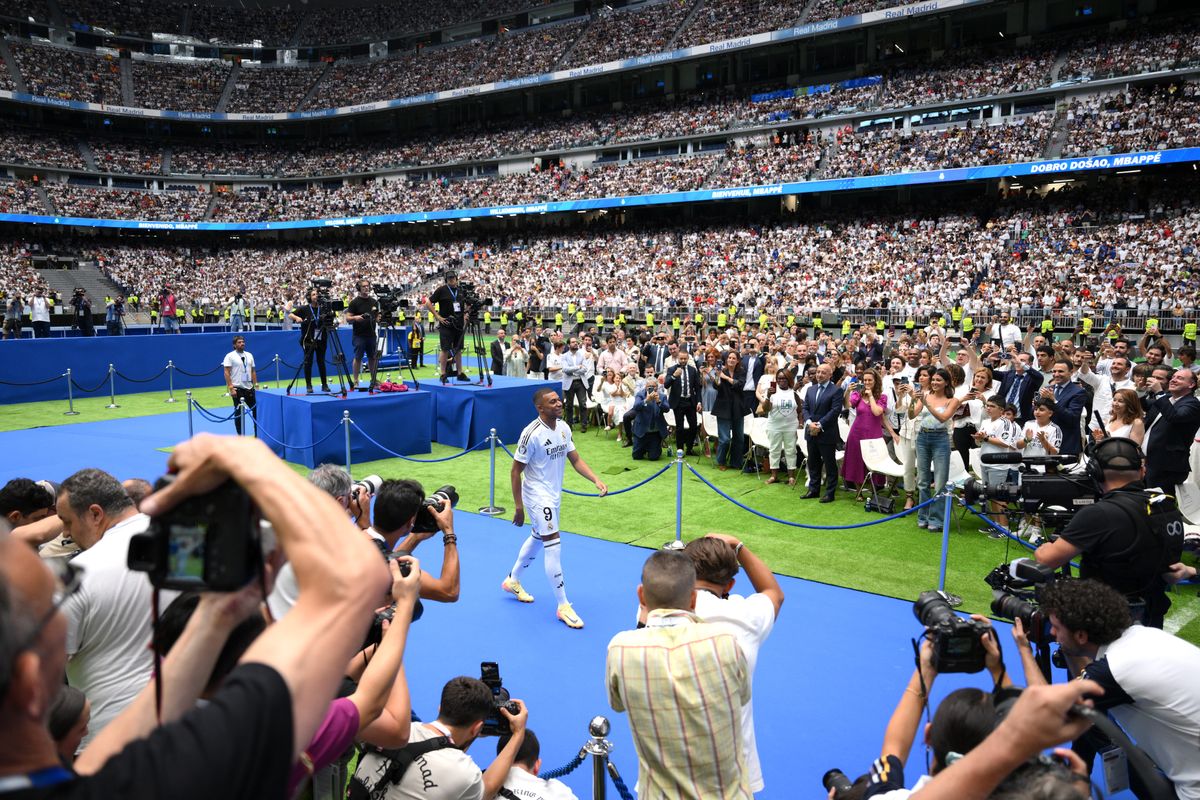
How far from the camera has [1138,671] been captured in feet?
10.5

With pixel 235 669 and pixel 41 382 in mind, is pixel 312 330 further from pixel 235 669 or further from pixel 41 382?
pixel 235 669

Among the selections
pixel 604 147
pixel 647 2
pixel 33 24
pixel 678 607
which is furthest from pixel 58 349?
pixel 33 24

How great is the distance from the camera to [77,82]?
177 feet

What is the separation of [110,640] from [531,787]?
1.92m

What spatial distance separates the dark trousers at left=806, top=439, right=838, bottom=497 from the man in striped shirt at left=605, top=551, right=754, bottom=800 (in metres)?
8.61

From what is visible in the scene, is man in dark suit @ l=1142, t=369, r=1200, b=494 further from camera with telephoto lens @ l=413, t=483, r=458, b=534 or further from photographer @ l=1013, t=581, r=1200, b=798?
camera with telephoto lens @ l=413, t=483, r=458, b=534

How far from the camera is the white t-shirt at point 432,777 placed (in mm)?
3088

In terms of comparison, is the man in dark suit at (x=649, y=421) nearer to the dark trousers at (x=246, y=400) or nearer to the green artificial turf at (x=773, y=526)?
the green artificial turf at (x=773, y=526)

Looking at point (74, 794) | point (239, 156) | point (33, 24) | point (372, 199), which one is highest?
point (33, 24)

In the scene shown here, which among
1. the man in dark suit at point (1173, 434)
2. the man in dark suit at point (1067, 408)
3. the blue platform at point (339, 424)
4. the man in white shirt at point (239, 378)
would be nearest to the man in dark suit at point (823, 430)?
the man in dark suit at point (1067, 408)

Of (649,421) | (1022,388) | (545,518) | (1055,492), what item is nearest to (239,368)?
(649,421)

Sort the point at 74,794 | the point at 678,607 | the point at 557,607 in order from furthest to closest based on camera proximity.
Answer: the point at 557,607, the point at 678,607, the point at 74,794

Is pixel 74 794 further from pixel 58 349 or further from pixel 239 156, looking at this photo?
pixel 239 156

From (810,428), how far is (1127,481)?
20.7 ft
